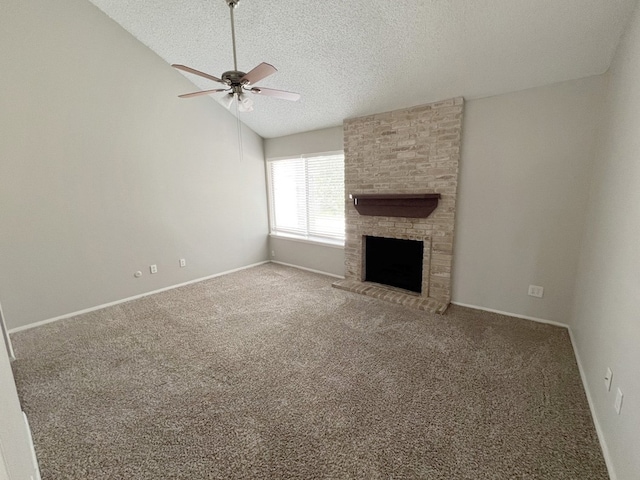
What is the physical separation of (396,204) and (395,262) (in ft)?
2.91

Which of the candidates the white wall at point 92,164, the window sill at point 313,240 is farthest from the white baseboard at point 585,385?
the white wall at point 92,164

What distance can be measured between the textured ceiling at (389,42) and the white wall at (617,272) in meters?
0.39

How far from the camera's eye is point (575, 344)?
2.50m

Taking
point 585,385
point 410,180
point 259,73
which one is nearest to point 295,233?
point 410,180

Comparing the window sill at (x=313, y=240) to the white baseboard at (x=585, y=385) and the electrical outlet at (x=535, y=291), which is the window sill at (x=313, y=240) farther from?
the electrical outlet at (x=535, y=291)

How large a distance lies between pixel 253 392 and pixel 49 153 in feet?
11.3

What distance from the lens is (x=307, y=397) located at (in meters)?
1.99

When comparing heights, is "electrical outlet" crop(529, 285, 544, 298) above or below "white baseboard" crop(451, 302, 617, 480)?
above

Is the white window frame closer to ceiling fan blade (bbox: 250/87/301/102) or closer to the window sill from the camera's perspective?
the window sill

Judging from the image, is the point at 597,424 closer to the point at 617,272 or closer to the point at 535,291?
the point at 617,272

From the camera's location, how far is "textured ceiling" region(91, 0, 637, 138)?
7.04 ft

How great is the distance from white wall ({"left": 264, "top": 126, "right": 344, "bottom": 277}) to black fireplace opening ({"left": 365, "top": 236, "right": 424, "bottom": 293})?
0.54 meters

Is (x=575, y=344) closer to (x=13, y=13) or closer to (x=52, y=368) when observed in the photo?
(x=52, y=368)

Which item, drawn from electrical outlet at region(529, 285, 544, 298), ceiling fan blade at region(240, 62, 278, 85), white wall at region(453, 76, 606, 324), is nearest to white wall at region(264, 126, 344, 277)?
white wall at region(453, 76, 606, 324)
